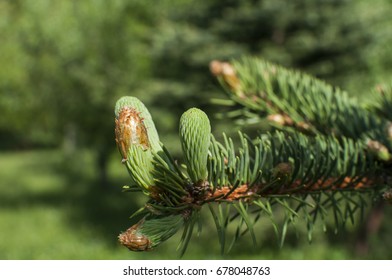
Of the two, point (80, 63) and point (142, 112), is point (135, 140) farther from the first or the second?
point (80, 63)

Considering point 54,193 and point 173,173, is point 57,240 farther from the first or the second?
point 173,173

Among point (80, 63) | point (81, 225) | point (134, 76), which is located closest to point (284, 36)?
point (134, 76)

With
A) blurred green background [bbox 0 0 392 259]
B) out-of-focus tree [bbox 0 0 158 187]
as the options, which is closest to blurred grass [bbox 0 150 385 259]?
blurred green background [bbox 0 0 392 259]

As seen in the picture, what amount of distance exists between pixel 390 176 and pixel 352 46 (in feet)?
22.4

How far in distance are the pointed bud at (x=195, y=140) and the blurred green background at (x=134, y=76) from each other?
12.7 ft

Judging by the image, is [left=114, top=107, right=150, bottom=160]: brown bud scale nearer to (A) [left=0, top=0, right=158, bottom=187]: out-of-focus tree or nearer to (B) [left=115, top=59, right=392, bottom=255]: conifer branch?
(B) [left=115, top=59, right=392, bottom=255]: conifer branch

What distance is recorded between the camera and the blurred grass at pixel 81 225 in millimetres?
8719

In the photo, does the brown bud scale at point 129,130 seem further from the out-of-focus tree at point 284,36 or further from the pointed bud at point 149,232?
the out-of-focus tree at point 284,36

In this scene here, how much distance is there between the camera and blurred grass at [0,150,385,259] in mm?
8719

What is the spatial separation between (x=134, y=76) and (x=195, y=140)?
437 inches

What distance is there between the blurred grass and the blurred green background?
0.04m

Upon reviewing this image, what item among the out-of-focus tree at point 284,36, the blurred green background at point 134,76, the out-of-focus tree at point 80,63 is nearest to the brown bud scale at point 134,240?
the blurred green background at point 134,76

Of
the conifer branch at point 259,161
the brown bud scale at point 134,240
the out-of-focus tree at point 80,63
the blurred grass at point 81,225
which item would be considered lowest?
the brown bud scale at point 134,240
